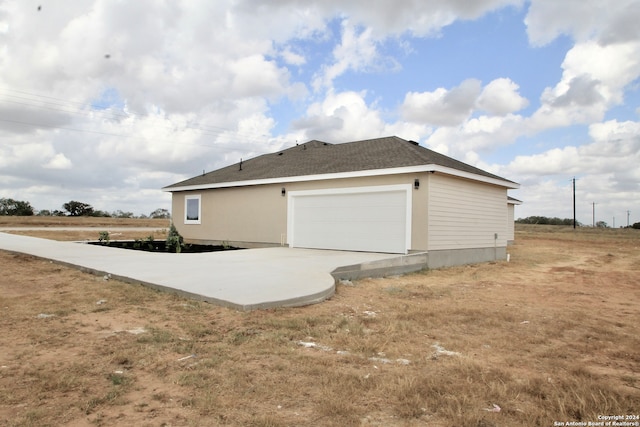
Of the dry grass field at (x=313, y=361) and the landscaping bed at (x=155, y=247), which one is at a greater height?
the landscaping bed at (x=155, y=247)

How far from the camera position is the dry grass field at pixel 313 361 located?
280 cm

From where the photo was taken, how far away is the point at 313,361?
383 centimetres

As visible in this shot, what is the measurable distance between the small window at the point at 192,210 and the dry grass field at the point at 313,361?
11.4 m

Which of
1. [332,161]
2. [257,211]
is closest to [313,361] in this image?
[332,161]

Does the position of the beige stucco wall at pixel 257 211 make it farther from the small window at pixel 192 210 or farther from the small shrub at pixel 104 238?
the small shrub at pixel 104 238

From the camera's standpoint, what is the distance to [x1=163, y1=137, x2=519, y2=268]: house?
39.7 feet

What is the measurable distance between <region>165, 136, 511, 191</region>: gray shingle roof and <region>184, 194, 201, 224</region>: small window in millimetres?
733

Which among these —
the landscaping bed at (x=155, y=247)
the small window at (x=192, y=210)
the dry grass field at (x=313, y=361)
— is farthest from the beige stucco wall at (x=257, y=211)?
the dry grass field at (x=313, y=361)

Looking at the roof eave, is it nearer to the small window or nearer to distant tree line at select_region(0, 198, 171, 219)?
the small window

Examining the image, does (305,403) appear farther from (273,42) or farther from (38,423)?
(273,42)

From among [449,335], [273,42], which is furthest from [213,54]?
[449,335]

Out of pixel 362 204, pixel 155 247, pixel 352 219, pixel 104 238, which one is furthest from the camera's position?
pixel 104 238

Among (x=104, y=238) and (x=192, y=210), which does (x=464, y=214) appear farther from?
(x=104, y=238)

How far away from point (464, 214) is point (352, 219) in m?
3.84
